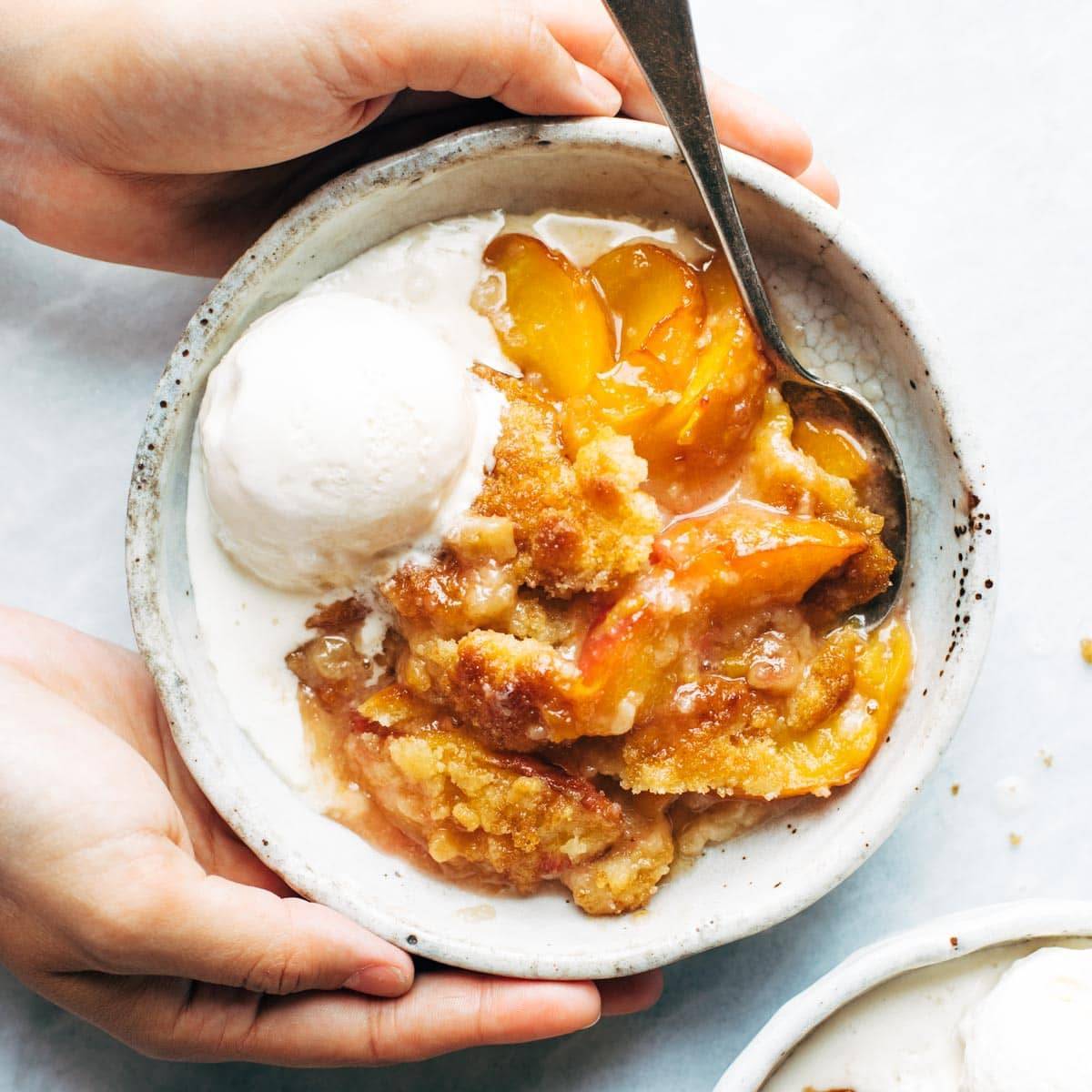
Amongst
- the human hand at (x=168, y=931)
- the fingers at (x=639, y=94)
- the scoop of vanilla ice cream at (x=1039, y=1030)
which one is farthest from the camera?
the fingers at (x=639, y=94)

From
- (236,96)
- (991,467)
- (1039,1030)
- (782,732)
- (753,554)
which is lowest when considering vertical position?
(1039,1030)

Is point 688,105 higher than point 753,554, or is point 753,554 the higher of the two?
point 688,105

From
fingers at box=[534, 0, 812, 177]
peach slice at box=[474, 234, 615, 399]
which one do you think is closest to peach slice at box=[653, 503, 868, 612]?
peach slice at box=[474, 234, 615, 399]

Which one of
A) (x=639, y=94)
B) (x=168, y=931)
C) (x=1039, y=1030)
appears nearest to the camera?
(x=168, y=931)

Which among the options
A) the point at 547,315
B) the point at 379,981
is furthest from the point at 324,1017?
the point at 547,315

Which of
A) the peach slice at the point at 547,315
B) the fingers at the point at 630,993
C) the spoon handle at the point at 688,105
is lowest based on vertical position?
the fingers at the point at 630,993

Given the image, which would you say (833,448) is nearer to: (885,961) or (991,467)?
(991,467)

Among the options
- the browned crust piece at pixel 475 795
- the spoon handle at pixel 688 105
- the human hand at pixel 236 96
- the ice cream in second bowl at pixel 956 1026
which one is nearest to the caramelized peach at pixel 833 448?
the spoon handle at pixel 688 105

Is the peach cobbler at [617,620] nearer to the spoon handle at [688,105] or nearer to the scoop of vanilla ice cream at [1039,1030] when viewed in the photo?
the spoon handle at [688,105]
